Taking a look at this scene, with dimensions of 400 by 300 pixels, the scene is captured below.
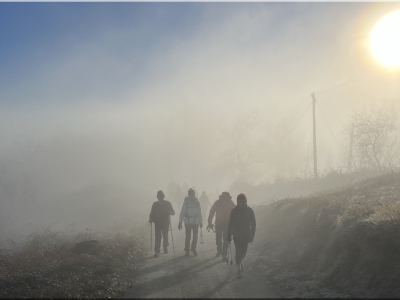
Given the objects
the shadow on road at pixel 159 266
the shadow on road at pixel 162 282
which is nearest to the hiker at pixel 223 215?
the shadow on road at pixel 159 266

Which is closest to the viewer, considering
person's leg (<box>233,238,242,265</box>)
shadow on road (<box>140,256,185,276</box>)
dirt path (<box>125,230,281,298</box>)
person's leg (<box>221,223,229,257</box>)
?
dirt path (<box>125,230,281,298</box>)

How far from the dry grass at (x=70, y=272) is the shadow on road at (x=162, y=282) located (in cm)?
46

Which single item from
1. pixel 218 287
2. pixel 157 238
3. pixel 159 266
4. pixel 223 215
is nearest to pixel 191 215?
→ pixel 223 215

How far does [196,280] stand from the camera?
8172 millimetres

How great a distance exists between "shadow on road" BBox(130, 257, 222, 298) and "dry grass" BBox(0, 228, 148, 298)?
0.46 metres

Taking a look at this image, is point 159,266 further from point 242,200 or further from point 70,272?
point 242,200

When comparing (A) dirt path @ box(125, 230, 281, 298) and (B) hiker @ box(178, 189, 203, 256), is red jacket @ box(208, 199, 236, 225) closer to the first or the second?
(B) hiker @ box(178, 189, 203, 256)

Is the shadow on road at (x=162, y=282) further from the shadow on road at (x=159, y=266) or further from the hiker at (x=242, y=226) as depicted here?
the hiker at (x=242, y=226)

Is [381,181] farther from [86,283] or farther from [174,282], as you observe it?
[86,283]

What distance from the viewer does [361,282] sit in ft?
21.7

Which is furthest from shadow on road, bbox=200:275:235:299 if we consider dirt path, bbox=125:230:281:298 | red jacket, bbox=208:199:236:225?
red jacket, bbox=208:199:236:225

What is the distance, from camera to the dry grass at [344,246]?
654cm

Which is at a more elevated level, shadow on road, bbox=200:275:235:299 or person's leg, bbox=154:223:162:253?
person's leg, bbox=154:223:162:253

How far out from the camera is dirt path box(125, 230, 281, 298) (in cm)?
711
